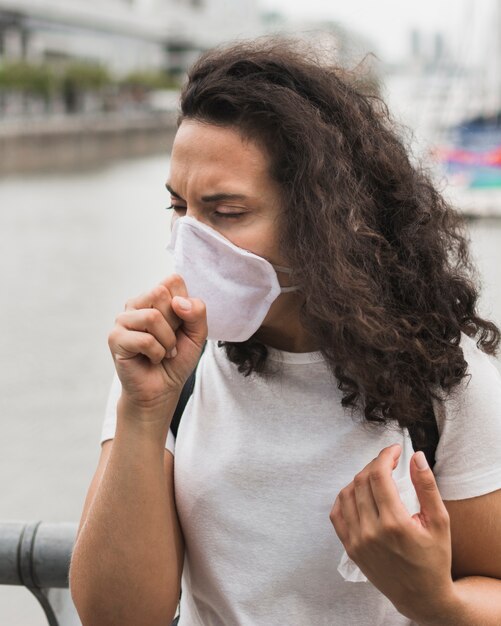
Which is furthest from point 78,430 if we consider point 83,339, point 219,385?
point 219,385

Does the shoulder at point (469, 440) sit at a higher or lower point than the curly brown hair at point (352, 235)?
lower

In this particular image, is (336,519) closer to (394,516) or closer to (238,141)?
(394,516)

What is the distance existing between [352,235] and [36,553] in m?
0.73

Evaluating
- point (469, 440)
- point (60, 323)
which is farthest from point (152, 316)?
point (60, 323)

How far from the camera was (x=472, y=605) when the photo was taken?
1210mm

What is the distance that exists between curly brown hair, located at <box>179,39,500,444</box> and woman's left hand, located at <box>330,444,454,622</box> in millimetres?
129

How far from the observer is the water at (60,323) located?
5.29 m

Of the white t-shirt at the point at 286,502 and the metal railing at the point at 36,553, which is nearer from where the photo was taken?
the white t-shirt at the point at 286,502

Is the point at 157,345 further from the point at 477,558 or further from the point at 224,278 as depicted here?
the point at 477,558

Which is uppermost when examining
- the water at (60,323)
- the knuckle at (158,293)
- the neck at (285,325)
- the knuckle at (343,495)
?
the knuckle at (158,293)

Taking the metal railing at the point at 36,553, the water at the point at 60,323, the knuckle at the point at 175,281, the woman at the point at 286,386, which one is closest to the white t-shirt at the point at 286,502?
the woman at the point at 286,386

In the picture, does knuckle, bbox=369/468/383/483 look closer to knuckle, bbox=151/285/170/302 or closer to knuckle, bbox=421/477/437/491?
knuckle, bbox=421/477/437/491

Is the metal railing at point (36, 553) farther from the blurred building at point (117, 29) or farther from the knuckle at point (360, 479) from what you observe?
the blurred building at point (117, 29)

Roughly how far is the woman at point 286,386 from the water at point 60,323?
0.55 metres
